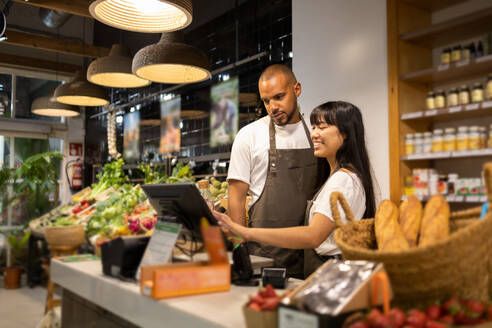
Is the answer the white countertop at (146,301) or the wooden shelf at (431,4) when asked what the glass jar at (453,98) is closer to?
the wooden shelf at (431,4)

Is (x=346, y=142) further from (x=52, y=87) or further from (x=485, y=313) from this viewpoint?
(x=52, y=87)

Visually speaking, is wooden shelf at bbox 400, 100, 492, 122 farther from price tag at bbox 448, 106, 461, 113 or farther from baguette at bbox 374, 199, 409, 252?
baguette at bbox 374, 199, 409, 252

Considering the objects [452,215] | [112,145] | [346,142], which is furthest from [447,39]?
[112,145]

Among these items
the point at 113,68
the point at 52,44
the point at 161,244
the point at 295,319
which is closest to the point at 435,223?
the point at 295,319

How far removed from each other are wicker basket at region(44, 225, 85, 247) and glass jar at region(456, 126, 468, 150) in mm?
2538

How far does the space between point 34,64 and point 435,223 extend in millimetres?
5595

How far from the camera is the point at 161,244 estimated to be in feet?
5.08

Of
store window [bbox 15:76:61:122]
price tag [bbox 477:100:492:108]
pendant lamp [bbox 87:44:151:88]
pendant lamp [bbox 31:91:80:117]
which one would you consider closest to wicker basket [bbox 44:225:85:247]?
store window [bbox 15:76:61:122]

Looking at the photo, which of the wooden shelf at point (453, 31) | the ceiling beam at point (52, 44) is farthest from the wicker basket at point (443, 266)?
the ceiling beam at point (52, 44)

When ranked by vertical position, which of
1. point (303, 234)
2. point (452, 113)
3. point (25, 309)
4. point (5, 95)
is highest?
point (5, 95)

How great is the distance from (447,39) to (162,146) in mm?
4294

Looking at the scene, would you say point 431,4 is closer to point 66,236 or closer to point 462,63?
point 462,63

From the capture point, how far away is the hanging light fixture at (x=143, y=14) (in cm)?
252

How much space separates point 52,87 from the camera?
514 cm
